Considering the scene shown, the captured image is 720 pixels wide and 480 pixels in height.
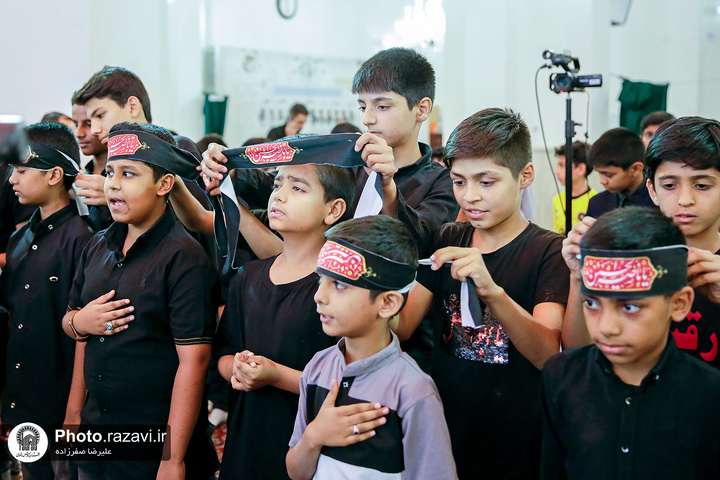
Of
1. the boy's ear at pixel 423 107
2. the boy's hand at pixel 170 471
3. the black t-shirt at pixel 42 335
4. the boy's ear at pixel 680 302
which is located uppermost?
the boy's ear at pixel 423 107

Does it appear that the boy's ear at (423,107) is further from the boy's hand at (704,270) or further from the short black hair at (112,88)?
the short black hair at (112,88)

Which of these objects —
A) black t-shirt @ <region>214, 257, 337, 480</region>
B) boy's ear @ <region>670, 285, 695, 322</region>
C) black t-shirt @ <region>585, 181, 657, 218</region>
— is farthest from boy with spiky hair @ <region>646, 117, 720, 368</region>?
black t-shirt @ <region>585, 181, 657, 218</region>

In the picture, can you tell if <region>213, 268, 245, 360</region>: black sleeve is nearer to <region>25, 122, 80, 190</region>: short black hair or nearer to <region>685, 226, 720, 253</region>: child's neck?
<region>25, 122, 80, 190</region>: short black hair

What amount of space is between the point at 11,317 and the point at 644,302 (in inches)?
100

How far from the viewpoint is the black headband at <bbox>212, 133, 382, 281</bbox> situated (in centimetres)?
196

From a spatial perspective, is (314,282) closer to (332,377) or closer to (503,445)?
(332,377)

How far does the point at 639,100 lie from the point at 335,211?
21.1 ft

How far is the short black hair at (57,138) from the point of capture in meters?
2.88

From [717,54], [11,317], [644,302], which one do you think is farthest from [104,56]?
[717,54]

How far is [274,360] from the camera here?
6.34ft

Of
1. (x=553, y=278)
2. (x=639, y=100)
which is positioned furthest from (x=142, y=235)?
(x=639, y=100)

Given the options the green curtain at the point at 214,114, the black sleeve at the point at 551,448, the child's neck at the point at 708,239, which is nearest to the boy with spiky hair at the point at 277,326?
the black sleeve at the point at 551,448

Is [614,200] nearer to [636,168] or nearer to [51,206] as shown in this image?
[636,168]

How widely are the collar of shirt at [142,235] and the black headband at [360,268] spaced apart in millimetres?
870
